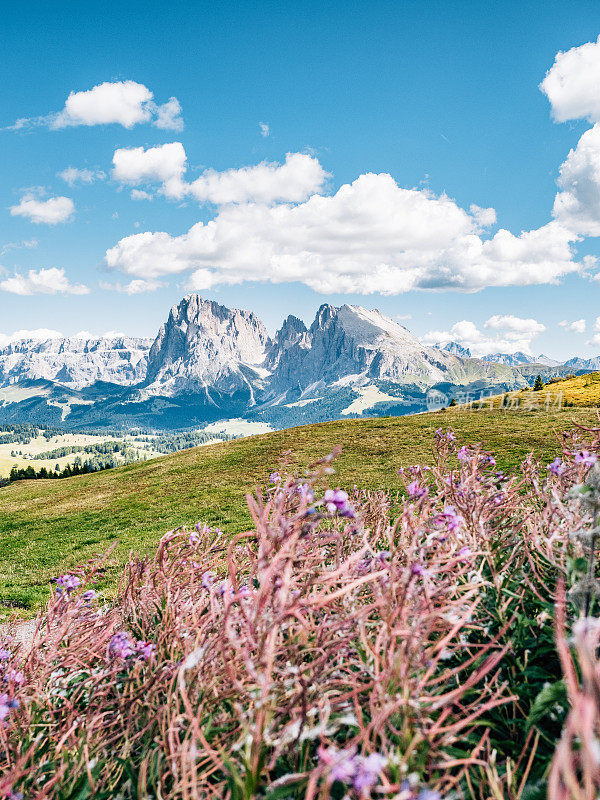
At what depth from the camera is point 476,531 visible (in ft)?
11.6

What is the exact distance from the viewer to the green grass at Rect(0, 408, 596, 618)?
16.4 metres

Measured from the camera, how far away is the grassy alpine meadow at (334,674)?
1713 mm

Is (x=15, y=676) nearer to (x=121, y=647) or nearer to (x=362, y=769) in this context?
(x=121, y=647)

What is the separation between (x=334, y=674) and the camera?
95.8 inches

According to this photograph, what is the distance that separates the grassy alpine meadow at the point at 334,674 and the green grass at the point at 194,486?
7940 millimetres

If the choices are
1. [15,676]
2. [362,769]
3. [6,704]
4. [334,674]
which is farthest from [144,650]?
[362,769]

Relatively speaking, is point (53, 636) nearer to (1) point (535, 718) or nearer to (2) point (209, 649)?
(2) point (209, 649)

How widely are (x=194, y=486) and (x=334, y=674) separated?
2498 centimetres

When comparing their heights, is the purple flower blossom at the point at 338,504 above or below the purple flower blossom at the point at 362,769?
above

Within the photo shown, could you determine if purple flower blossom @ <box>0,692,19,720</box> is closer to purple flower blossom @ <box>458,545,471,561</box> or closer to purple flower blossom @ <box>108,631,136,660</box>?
purple flower blossom @ <box>108,631,136,660</box>

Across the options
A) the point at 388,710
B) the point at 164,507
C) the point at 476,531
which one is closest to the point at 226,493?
the point at 164,507

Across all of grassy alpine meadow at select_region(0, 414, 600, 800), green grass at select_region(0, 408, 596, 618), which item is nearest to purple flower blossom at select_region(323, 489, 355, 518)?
grassy alpine meadow at select_region(0, 414, 600, 800)

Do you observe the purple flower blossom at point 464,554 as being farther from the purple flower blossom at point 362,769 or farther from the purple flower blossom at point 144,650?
the purple flower blossom at point 144,650

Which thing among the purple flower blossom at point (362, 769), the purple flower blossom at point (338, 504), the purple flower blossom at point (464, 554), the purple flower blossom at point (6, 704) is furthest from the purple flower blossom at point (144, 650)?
the purple flower blossom at point (464, 554)
